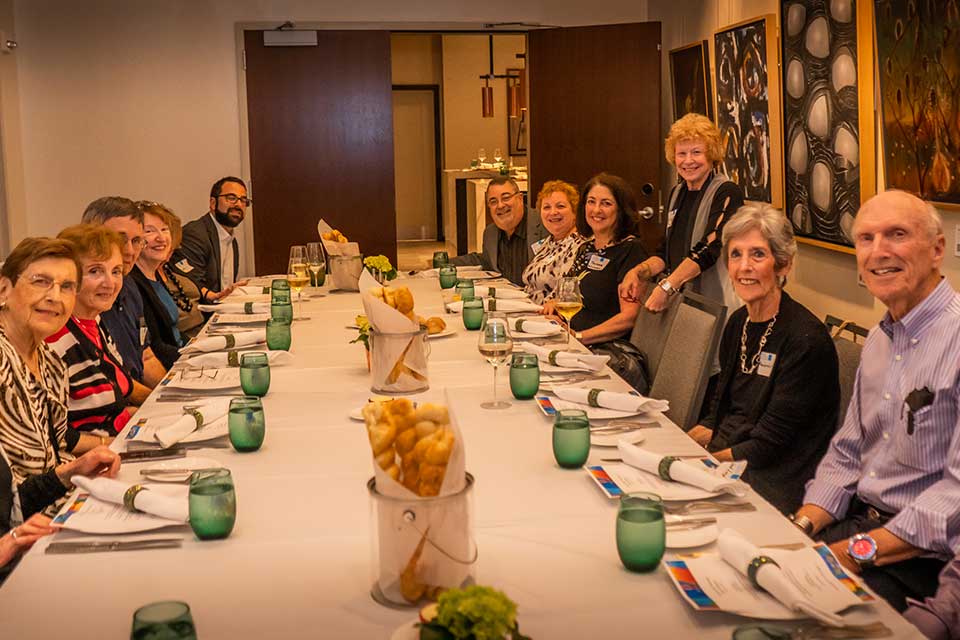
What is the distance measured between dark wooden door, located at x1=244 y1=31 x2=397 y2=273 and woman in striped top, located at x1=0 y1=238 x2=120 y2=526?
5.30m

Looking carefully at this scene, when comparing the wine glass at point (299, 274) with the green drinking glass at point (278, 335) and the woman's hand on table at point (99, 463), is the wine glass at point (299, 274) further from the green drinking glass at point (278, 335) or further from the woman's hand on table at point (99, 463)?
the woman's hand on table at point (99, 463)

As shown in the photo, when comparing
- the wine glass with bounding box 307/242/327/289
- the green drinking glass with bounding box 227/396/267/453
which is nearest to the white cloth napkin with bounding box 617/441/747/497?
the green drinking glass with bounding box 227/396/267/453

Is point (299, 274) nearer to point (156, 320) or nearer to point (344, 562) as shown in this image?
point (156, 320)

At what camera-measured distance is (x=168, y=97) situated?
8047 mm

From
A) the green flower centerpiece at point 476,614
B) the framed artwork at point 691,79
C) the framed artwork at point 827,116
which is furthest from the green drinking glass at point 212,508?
the framed artwork at point 691,79

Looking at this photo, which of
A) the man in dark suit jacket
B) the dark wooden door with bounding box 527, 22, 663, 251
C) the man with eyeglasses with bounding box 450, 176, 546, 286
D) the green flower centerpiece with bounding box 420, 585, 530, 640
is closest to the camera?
the green flower centerpiece with bounding box 420, 585, 530, 640

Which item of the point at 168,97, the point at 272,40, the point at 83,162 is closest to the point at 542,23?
the point at 272,40

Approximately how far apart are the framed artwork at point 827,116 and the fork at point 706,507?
9.98ft

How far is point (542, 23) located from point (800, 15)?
10.6 ft

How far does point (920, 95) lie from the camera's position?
4.09m

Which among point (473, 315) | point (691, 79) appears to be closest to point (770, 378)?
point (473, 315)

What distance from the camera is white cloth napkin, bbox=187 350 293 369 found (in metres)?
3.38

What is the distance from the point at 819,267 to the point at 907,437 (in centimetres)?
309

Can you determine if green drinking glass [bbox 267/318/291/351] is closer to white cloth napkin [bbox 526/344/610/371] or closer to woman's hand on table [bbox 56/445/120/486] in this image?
white cloth napkin [bbox 526/344/610/371]
